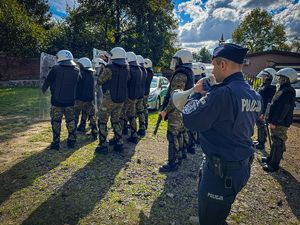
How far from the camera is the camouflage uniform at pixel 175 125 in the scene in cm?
376

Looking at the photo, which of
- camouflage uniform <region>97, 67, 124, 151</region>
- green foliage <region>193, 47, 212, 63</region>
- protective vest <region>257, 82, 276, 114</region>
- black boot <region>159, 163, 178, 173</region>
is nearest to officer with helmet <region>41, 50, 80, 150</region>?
camouflage uniform <region>97, 67, 124, 151</region>

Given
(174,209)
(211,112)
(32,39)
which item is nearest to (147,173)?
(174,209)

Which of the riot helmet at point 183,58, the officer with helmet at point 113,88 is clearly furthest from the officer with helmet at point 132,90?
the riot helmet at point 183,58

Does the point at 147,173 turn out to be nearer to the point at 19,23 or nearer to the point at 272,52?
the point at 19,23

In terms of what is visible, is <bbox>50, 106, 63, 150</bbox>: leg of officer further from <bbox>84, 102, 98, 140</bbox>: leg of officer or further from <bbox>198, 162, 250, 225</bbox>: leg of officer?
<bbox>198, 162, 250, 225</bbox>: leg of officer

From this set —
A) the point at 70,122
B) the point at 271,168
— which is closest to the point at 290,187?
the point at 271,168

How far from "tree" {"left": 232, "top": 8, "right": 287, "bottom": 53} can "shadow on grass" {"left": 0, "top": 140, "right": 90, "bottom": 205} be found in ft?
152

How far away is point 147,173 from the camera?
4000 millimetres

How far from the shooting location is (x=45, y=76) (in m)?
6.03

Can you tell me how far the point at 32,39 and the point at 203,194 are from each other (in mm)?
22266

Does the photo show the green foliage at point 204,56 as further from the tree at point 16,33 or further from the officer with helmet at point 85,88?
the officer with helmet at point 85,88

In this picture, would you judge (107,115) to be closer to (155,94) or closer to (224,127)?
(224,127)

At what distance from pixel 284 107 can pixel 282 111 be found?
93mm

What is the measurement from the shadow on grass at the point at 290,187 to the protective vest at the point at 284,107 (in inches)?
45.8
